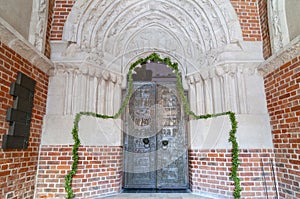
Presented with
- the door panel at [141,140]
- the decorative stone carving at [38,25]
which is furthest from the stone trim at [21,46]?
the door panel at [141,140]

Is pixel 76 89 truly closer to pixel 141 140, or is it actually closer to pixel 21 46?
pixel 21 46

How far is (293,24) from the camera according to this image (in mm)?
2916

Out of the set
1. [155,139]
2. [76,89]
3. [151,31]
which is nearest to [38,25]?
[76,89]

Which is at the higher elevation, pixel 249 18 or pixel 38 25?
pixel 249 18

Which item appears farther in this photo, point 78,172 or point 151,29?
point 151,29

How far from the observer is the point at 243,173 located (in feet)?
10.3

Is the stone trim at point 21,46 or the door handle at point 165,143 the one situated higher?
the stone trim at point 21,46

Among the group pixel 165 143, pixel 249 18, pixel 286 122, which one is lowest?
pixel 165 143

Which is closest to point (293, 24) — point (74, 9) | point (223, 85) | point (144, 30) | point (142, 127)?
point (223, 85)

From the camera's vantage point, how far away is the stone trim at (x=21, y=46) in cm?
227

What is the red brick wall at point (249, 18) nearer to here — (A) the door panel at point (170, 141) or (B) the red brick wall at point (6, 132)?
(A) the door panel at point (170, 141)

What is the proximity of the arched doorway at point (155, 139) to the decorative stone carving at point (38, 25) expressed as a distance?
6.28 feet

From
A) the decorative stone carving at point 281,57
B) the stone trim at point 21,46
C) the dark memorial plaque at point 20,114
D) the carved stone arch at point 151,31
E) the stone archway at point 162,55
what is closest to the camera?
the stone trim at point 21,46

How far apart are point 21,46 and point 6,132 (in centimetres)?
104
